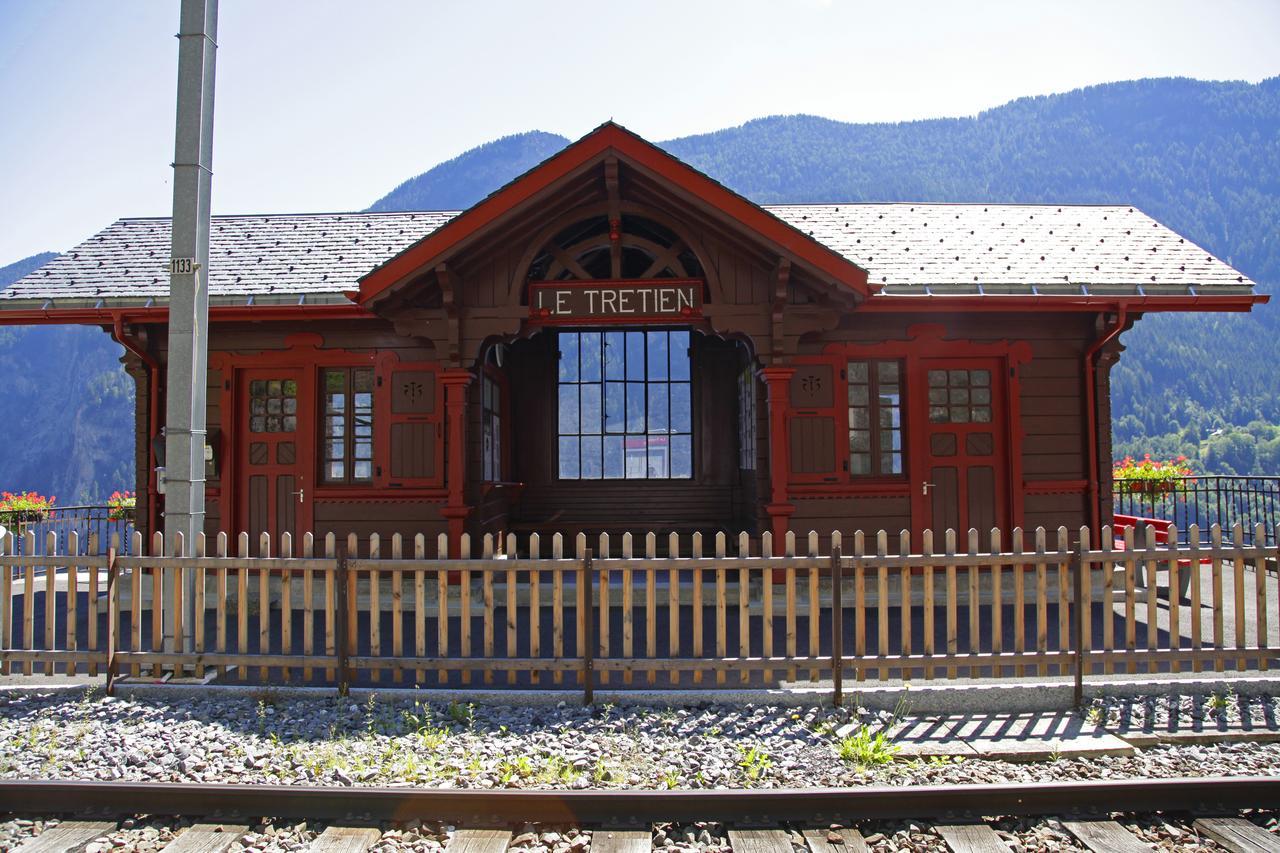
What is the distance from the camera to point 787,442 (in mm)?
9703

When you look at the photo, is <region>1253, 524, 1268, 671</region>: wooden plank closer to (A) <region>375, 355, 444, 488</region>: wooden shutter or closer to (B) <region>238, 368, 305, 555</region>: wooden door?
(A) <region>375, 355, 444, 488</region>: wooden shutter

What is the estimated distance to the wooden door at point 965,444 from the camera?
1012 centimetres

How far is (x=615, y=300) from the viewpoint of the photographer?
9.15m

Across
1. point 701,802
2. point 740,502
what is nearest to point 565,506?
point 740,502

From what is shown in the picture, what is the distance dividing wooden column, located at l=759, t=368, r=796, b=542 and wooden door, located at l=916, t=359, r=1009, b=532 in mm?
2008

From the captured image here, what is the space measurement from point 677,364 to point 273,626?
6.81m

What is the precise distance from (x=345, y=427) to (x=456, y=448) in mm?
2027

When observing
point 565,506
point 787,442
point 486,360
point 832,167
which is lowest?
point 565,506

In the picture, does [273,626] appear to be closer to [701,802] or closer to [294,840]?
[294,840]

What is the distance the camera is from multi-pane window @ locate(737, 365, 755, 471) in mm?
10930

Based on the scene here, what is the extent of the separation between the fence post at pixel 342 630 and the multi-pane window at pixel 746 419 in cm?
611

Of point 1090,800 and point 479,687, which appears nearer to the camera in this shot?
point 1090,800

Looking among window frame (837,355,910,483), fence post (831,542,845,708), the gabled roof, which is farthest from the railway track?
window frame (837,355,910,483)

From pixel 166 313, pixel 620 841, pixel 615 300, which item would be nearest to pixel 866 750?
pixel 620 841
